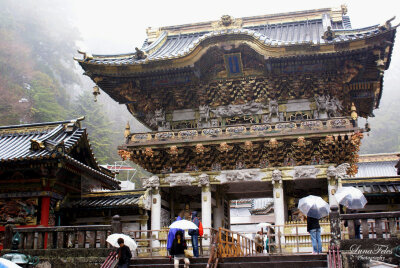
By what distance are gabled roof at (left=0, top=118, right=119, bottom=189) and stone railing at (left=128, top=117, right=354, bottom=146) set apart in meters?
2.77

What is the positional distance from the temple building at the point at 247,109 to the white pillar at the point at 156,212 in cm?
4

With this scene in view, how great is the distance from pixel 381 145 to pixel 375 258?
5651 centimetres

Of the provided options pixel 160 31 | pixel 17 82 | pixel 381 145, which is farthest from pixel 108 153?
pixel 381 145

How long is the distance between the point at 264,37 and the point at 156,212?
8206 millimetres

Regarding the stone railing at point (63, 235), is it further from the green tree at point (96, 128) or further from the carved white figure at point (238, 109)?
the green tree at point (96, 128)

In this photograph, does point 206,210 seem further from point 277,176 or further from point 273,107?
point 273,107

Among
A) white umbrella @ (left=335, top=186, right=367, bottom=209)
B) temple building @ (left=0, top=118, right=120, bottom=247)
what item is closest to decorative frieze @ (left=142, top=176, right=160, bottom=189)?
temple building @ (left=0, top=118, right=120, bottom=247)

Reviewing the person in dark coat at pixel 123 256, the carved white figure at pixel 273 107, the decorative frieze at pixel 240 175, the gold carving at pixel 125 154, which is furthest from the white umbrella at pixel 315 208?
the gold carving at pixel 125 154

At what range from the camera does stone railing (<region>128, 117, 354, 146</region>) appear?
53.1 feet

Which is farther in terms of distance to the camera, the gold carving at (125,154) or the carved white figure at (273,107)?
the gold carving at (125,154)

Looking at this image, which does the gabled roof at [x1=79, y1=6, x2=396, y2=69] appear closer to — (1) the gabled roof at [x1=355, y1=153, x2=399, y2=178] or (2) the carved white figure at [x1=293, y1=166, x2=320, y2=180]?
(2) the carved white figure at [x1=293, y1=166, x2=320, y2=180]

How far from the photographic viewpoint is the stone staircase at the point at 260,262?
11453mm

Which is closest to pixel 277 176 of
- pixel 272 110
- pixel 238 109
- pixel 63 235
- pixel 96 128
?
pixel 272 110

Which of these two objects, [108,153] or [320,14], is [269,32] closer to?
[320,14]
